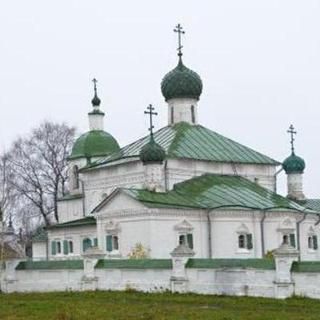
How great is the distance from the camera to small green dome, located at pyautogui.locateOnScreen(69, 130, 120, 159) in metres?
37.4

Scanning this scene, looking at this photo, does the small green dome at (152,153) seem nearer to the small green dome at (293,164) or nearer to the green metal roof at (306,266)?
the small green dome at (293,164)

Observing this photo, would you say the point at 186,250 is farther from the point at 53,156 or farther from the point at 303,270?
the point at 53,156

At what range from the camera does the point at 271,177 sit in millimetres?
34594

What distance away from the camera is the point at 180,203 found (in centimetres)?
2838

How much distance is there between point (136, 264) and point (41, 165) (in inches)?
801

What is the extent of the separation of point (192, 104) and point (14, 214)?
1501 cm

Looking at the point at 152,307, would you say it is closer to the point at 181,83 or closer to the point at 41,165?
the point at 181,83

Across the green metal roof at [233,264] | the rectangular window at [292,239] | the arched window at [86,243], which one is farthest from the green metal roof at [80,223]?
the green metal roof at [233,264]

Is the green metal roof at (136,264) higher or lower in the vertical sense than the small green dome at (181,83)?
lower

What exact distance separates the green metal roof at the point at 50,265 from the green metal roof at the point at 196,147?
22.2 ft

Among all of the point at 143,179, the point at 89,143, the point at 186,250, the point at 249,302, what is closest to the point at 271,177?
the point at 143,179

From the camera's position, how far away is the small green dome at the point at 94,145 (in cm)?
3738

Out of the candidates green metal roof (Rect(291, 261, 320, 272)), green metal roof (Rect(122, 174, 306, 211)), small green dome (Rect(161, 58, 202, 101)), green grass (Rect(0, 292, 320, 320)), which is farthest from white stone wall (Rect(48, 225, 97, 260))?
green metal roof (Rect(291, 261, 320, 272))

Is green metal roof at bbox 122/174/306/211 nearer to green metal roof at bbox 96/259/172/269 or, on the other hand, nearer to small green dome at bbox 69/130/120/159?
green metal roof at bbox 96/259/172/269
